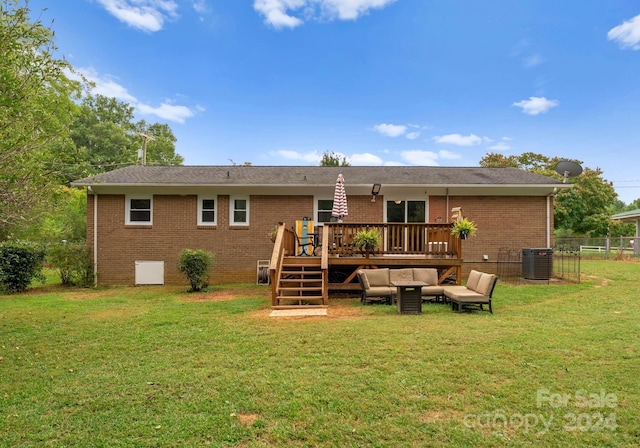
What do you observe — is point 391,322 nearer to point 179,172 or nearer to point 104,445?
point 104,445

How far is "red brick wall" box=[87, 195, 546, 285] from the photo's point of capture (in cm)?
1256

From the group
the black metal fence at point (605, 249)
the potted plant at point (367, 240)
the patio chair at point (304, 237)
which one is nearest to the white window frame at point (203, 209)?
the patio chair at point (304, 237)

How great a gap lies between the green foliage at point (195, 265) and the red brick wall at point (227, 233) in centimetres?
188

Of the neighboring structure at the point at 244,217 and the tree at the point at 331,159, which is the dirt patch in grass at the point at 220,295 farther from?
the tree at the point at 331,159

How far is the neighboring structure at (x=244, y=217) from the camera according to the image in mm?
12555

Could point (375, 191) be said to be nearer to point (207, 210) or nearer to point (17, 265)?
point (207, 210)

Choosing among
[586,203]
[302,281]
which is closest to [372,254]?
[302,281]

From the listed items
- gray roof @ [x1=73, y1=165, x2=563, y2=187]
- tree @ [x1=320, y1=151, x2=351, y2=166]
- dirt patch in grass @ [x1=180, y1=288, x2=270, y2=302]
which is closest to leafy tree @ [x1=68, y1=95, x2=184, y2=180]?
tree @ [x1=320, y1=151, x2=351, y2=166]

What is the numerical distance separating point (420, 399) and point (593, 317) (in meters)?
5.35

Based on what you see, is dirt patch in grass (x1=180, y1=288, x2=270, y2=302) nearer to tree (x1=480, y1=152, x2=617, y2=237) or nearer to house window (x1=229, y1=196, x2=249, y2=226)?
house window (x1=229, y1=196, x2=249, y2=226)

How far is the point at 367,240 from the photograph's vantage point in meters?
9.36

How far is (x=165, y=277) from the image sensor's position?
1263 cm

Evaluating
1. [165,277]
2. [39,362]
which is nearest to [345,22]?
[165,277]

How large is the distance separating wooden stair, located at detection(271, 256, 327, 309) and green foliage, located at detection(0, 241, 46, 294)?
7732 millimetres
